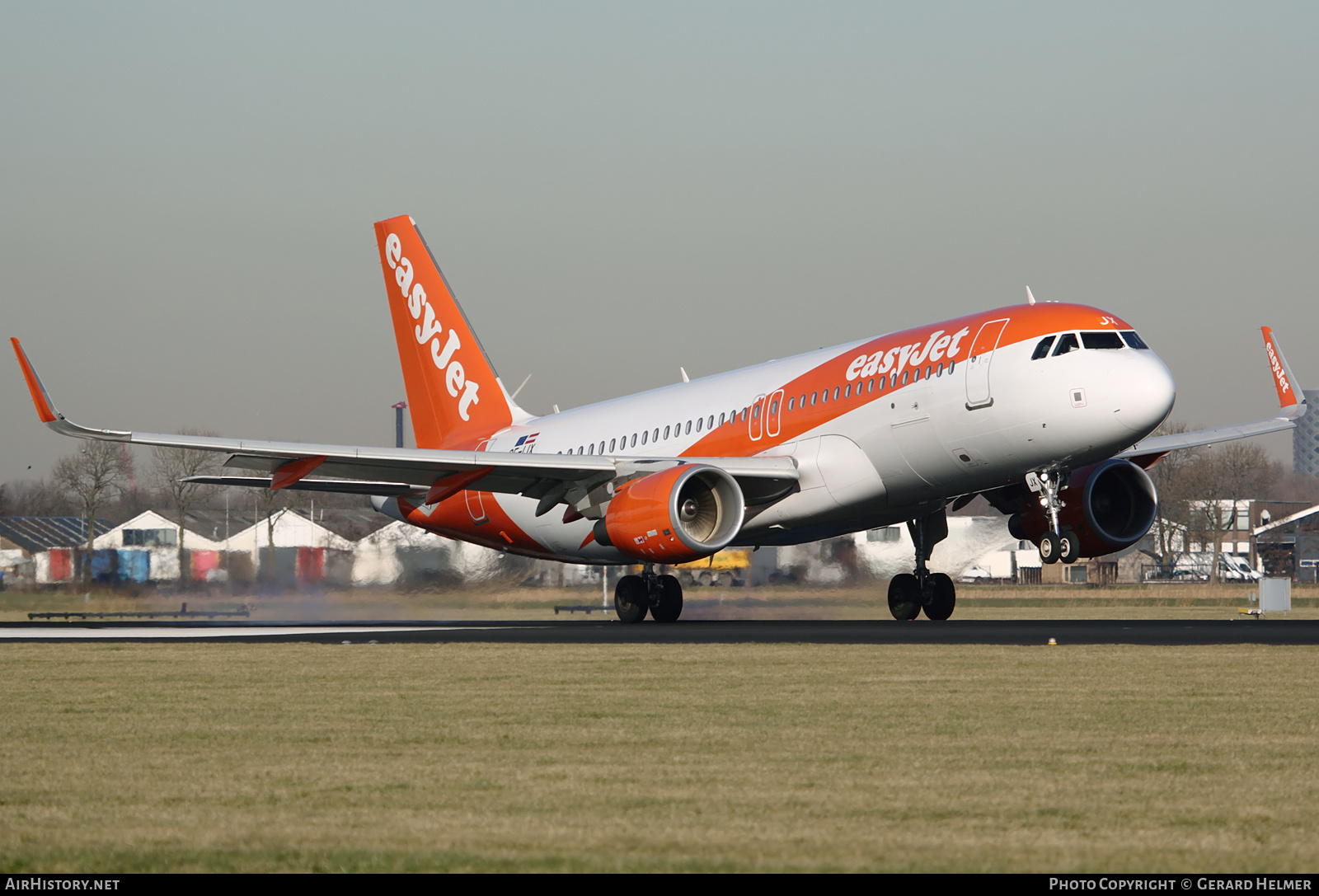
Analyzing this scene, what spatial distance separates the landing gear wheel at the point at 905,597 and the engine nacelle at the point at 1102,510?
2804mm

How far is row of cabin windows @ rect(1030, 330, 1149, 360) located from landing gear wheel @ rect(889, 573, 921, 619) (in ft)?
25.6

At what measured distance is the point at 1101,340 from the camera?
83.8 feet

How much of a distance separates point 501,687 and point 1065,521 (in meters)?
18.1

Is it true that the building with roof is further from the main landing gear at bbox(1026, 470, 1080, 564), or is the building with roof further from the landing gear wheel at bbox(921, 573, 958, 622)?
the main landing gear at bbox(1026, 470, 1080, 564)

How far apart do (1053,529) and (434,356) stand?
18208 mm

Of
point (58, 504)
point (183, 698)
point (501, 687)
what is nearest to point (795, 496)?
point (501, 687)

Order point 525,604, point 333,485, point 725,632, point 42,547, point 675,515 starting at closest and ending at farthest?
point 725,632 < point 675,515 < point 333,485 < point 525,604 < point 42,547

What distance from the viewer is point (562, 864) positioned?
6.25m

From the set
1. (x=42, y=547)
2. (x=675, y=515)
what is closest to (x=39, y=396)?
(x=675, y=515)

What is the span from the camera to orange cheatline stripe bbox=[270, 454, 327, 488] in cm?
2878

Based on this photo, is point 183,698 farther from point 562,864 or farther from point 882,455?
point 882,455

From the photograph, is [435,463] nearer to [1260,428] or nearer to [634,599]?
[634,599]

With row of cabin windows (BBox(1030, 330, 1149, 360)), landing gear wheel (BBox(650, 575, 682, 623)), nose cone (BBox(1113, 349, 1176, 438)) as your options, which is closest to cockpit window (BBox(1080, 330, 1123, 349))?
row of cabin windows (BBox(1030, 330, 1149, 360))
